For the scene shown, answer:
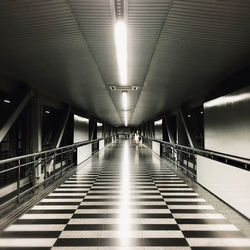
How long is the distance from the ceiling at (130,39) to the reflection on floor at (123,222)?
8.57 feet

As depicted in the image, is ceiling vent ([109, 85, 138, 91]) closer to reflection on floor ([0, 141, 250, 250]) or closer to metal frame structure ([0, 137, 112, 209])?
metal frame structure ([0, 137, 112, 209])

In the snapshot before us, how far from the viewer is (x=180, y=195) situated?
19.9 ft

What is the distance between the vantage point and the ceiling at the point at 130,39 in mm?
3121

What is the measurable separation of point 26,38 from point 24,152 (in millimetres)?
4649

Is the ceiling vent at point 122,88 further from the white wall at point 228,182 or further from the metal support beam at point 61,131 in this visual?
the metal support beam at point 61,131

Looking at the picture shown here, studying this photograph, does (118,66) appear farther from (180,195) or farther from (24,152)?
(24,152)

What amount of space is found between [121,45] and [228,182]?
2.92 metres

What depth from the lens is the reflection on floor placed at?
134 inches

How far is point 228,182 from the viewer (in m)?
4.92

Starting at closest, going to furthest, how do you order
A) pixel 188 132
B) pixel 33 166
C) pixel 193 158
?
pixel 33 166
pixel 193 158
pixel 188 132

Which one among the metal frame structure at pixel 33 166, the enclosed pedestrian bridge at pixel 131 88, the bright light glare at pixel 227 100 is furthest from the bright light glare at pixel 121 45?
the bright light glare at pixel 227 100

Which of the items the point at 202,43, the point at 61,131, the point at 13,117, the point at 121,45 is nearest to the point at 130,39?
the point at 121,45

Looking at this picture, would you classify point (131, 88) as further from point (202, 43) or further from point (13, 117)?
point (202, 43)

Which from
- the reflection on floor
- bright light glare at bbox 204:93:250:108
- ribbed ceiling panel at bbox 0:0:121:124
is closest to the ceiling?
ribbed ceiling panel at bbox 0:0:121:124
